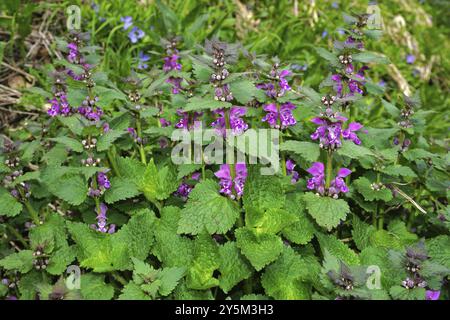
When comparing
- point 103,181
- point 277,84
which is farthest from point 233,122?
point 103,181

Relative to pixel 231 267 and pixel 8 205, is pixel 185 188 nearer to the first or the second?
pixel 231 267

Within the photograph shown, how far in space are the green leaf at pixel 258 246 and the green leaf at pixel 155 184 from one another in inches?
17.5

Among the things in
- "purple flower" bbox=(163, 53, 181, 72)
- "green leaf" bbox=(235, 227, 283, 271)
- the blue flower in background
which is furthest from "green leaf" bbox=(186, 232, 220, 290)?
the blue flower in background

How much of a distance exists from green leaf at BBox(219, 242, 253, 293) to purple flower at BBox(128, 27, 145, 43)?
8.03ft

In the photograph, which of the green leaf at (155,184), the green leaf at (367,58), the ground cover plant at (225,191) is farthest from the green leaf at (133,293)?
the green leaf at (367,58)

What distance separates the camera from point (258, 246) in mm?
2311

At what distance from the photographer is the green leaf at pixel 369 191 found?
8.77 ft

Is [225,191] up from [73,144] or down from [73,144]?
down

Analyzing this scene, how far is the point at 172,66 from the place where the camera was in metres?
3.14

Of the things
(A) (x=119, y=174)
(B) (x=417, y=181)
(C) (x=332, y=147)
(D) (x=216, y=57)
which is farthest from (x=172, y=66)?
(B) (x=417, y=181)

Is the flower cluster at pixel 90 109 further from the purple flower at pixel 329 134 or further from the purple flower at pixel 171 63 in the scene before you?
the purple flower at pixel 329 134

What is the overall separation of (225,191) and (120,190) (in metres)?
0.50

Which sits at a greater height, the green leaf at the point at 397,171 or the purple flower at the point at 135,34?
the purple flower at the point at 135,34

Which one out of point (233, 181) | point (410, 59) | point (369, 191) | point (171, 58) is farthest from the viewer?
point (410, 59)
